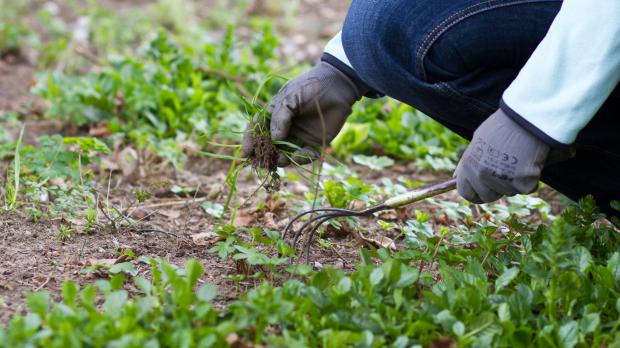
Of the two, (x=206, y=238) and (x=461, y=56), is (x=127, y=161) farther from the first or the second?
(x=461, y=56)

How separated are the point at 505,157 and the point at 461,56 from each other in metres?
0.32

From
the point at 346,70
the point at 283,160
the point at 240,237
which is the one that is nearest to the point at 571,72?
the point at 346,70

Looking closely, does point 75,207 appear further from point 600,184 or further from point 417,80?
point 600,184

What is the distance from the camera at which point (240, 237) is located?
2.19 metres

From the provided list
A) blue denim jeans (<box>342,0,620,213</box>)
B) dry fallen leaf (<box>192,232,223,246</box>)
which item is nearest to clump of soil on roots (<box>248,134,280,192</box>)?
dry fallen leaf (<box>192,232,223,246</box>)

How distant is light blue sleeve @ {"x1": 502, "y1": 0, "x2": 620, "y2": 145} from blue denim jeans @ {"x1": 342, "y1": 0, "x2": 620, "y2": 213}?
230 millimetres

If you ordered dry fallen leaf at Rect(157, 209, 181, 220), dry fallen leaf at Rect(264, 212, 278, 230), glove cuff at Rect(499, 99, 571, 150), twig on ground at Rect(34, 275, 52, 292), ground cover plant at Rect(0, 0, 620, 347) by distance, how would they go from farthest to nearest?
dry fallen leaf at Rect(157, 209, 181, 220) → dry fallen leaf at Rect(264, 212, 278, 230) → twig on ground at Rect(34, 275, 52, 292) → glove cuff at Rect(499, 99, 571, 150) → ground cover plant at Rect(0, 0, 620, 347)

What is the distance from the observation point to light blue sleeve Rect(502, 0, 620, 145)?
155 centimetres

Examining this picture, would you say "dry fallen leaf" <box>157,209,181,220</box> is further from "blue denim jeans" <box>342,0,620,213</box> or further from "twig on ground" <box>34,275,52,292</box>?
"blue denim jeans" <box>342,0,620,213</box>

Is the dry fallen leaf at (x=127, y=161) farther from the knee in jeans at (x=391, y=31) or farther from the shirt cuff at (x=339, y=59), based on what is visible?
the knee in jeans at (x=391, y=31)

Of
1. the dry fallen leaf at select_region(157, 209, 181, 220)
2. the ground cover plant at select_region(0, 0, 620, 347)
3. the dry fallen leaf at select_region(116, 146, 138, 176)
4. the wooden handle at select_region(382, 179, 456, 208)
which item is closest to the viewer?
the ground cover plant at select_region(0, 0, 620, 347)

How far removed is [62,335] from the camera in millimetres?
1344

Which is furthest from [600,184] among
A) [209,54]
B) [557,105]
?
[209,54]

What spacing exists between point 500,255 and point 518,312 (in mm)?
316
